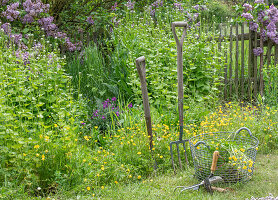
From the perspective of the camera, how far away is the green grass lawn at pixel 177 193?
2.81m

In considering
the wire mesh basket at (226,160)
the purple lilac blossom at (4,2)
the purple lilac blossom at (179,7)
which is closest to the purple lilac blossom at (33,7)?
the purple lilac blossom at (4,2)

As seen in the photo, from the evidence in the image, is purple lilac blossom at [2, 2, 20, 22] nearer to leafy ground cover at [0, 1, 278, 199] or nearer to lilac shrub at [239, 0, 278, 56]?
leafy ground cover at [0, 1, 278, 199]

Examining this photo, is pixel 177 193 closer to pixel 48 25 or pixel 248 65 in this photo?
pixel 248 65

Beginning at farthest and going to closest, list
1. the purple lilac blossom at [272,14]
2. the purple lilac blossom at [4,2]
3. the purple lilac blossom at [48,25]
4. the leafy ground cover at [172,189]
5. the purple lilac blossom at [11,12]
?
the purple lilac blossom at [48,25], the purple lilac blossom at [4,2], the purple lilac blossom at [272,14], the purple lilac blossom at [11,12], the leafy ground cover at [172,189]

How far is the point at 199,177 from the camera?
3125mm

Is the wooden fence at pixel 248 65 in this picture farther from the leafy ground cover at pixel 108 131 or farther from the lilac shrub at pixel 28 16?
the lilac shrub at pixel 28 16

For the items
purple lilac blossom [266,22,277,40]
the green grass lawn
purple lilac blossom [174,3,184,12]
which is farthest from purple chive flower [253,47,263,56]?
the green grass lawn

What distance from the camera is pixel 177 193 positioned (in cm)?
288

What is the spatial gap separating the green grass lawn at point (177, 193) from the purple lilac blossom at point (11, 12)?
3996mm

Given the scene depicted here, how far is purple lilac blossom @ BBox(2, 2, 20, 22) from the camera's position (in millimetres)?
5586

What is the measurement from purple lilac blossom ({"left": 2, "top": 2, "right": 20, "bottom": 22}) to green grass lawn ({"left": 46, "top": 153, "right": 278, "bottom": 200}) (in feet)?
13.1

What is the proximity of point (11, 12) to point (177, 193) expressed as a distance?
4.50 meters

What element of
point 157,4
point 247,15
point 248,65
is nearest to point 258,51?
point 248,65

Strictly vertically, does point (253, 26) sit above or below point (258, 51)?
above
